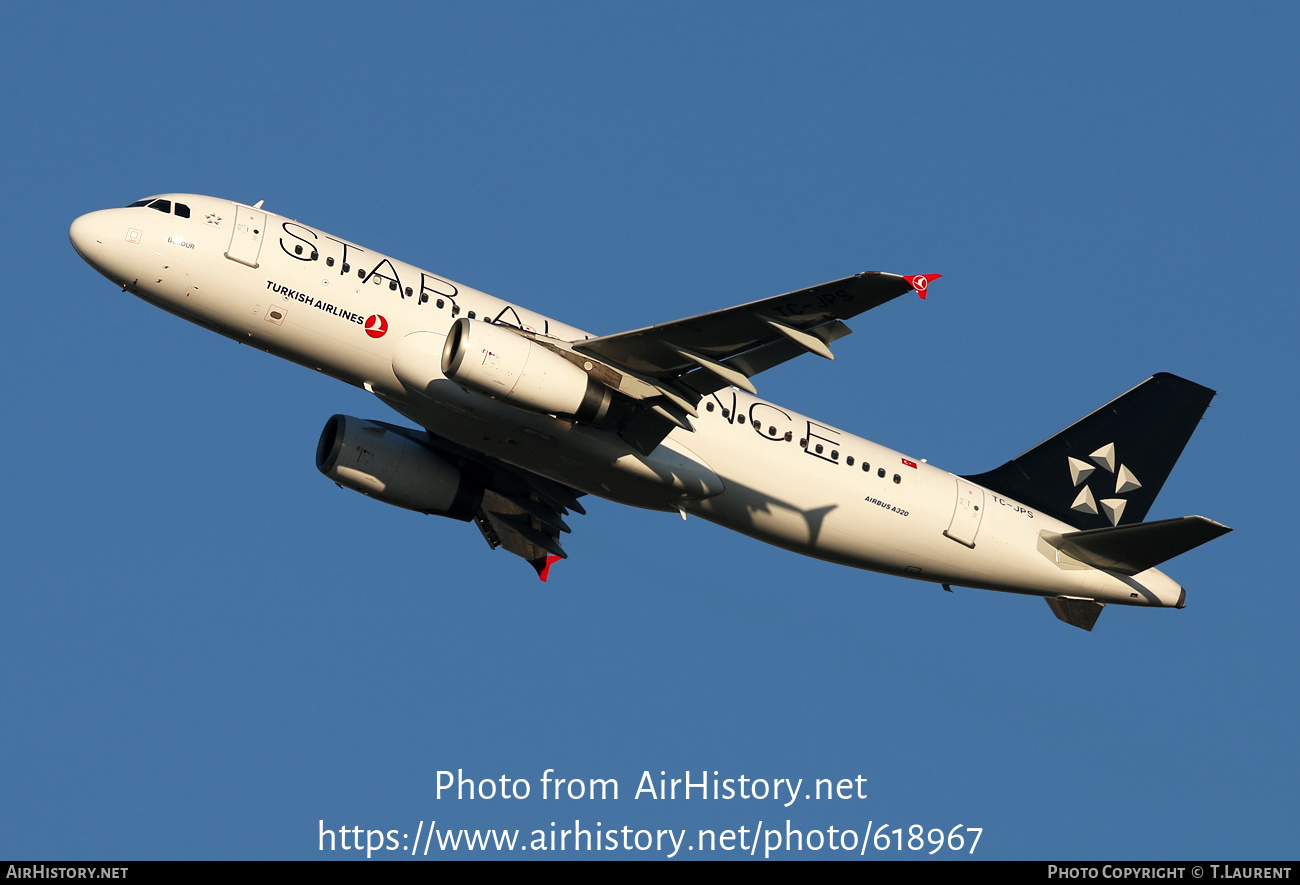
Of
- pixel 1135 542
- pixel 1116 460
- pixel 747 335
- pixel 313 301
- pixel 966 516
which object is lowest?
pixel 1135 542

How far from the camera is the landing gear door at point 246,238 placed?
30.7 metres

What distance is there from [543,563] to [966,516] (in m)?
12.2

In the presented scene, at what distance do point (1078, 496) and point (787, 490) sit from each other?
9661mm

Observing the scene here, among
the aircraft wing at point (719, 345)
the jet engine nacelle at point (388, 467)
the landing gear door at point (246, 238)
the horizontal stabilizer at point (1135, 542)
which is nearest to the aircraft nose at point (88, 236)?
the landing gear door at point (246, 238)

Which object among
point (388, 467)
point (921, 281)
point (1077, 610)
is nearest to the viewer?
point (921, 281)

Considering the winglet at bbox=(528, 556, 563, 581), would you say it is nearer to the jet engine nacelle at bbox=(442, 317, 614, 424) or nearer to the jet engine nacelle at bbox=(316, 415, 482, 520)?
the jet engine nacelle at bbox=(316, 415, 482, 520)

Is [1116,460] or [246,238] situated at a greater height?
[246,238]

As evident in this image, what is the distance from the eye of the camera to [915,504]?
116 feet

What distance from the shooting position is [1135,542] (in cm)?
3500

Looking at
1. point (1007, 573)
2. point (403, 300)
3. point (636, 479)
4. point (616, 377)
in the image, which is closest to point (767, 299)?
point (616, 377)

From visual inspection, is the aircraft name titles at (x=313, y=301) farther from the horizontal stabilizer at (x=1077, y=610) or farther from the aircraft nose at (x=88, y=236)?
the horizontal stabilizer at (x=1077, y=610)

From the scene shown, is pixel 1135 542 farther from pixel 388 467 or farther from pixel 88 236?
pixel 88 236

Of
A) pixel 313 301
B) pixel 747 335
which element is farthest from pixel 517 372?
pixel 313 301
